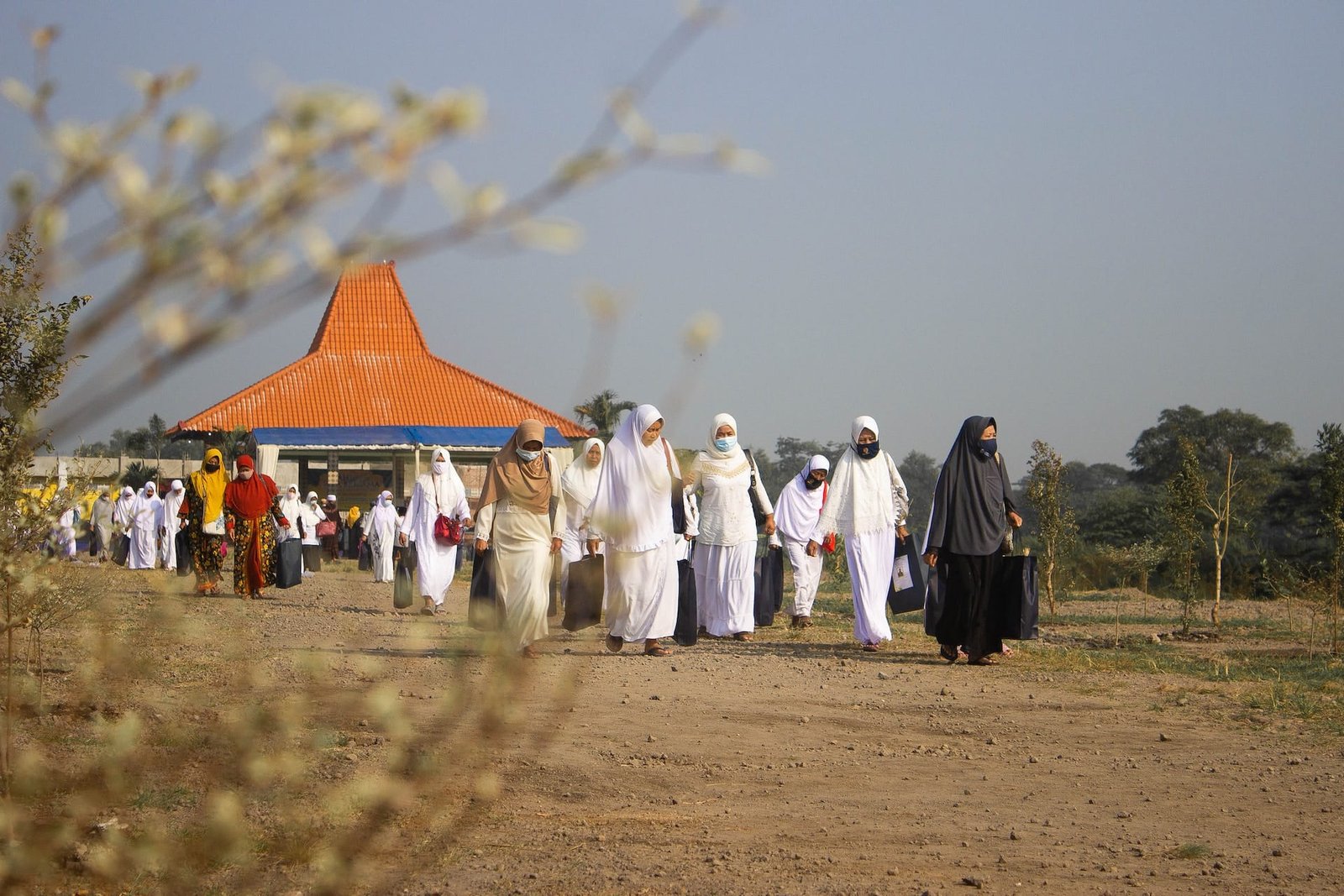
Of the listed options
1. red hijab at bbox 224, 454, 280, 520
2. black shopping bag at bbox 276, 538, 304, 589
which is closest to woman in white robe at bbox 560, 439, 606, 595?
black shopping bag at bbox 276, 538, 304, 589

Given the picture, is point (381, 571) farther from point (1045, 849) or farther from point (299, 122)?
point (299, 122)

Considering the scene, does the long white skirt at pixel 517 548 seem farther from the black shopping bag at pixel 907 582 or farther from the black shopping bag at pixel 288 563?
the black shopping bag at pixel 288 563

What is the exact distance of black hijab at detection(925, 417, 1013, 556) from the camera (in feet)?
33.3

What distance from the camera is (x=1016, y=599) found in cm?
990

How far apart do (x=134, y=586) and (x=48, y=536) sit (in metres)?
12.1

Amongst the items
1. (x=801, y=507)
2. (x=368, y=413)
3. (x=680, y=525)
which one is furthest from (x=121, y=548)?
(x=680, y=525)

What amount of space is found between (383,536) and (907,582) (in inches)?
489

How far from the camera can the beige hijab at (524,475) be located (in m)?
9.99

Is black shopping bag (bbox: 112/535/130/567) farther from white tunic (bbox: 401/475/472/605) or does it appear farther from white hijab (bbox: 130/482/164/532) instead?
white tunic (bbox: 401/475/472/605)

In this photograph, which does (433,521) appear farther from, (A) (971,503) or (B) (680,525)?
(A) (971,503)

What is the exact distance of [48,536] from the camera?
18.9 ft

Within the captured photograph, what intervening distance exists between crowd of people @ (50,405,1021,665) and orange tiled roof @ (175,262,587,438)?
2206 cm

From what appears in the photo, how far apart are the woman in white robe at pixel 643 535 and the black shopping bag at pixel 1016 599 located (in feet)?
7.53

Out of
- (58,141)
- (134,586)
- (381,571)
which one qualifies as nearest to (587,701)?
(58,141)
